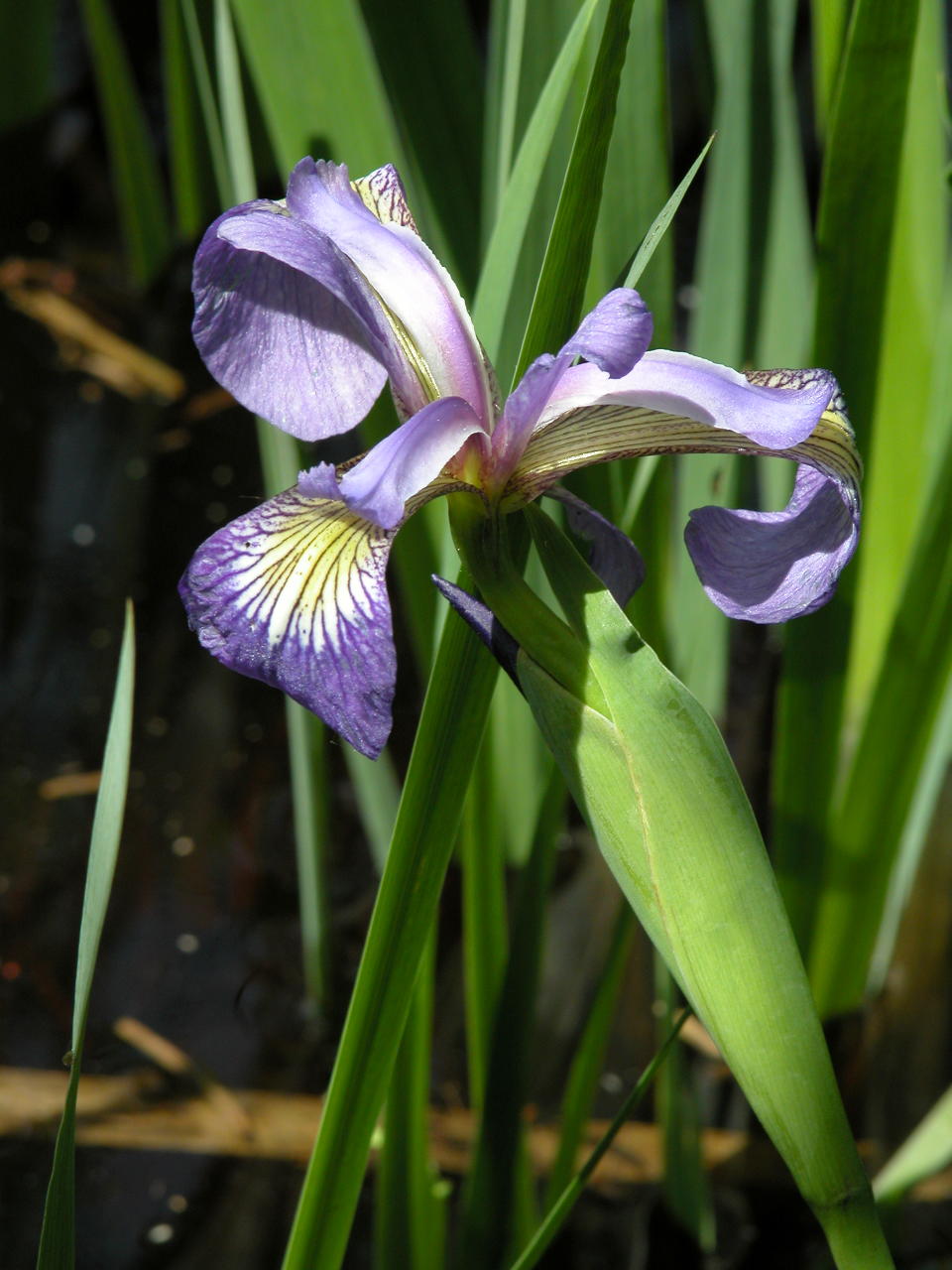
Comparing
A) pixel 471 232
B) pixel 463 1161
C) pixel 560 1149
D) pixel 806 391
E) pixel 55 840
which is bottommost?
pixel 463 1161

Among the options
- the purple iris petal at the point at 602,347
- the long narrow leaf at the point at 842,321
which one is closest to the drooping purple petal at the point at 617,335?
the purple iris petal at the point at 602,347

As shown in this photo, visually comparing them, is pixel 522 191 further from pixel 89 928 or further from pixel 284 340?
pixel 89 928

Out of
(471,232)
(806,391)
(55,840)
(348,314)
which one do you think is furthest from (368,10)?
(55,840)

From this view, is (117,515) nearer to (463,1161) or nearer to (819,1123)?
(463,1161)

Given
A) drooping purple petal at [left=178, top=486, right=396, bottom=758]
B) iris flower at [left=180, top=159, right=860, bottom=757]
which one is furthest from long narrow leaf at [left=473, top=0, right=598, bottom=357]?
drooping purple petal at [left=178, top=486, right=396, bottom=758]

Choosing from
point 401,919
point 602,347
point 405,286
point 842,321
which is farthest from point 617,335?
point 842,321
